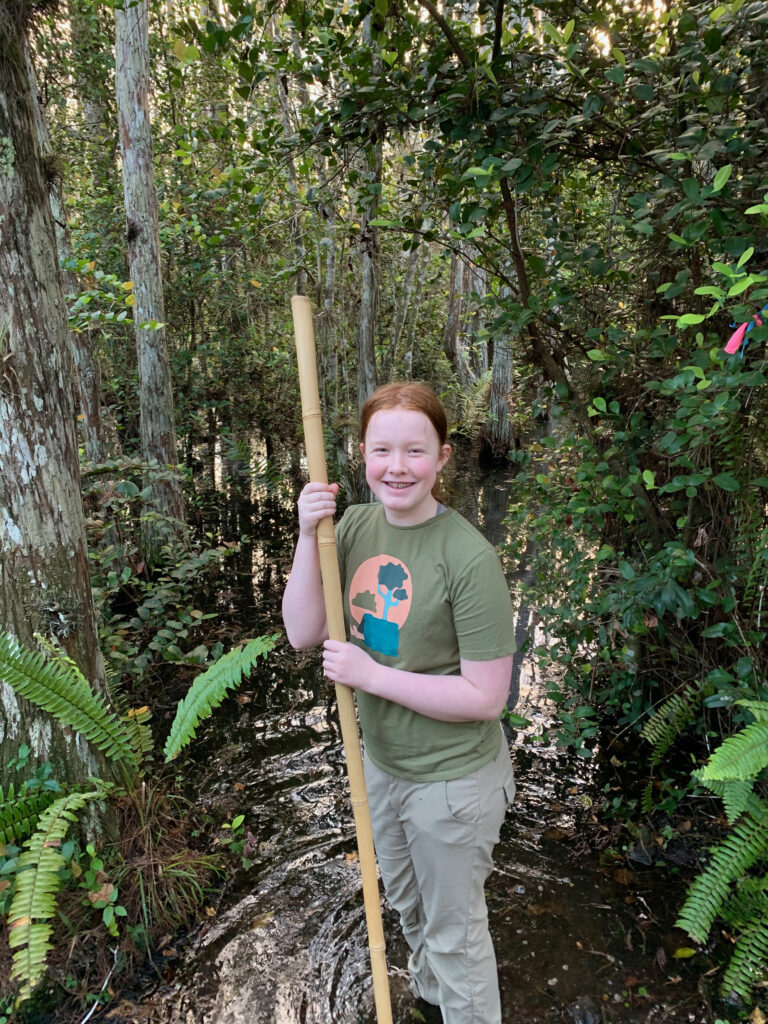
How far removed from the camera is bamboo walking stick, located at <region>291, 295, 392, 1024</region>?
1.72 metres

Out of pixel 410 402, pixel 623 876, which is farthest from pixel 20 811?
pixel 623 876

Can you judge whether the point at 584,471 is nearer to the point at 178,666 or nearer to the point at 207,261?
the point at 178,666

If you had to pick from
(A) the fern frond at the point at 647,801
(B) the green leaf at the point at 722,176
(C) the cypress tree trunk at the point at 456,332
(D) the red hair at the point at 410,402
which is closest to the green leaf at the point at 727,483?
(B) the green leaf at the point at 722,176

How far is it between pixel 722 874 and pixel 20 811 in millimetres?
2737

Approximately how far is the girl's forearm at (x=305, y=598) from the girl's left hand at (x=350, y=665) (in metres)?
0.20

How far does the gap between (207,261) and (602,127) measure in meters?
7.16

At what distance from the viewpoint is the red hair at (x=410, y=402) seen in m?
1.77

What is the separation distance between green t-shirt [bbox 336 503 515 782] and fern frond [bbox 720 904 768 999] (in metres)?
1.34

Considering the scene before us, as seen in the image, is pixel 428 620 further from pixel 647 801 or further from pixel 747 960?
pixel 647 801

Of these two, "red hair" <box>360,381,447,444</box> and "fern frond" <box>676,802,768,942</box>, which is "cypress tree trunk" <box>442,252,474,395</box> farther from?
"red hair" <box>360,381,447,444</box>

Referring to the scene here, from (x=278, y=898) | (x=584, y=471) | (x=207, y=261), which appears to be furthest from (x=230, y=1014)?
(x=207, y=261)

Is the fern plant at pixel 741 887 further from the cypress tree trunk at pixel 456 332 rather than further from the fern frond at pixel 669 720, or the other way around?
the cypress tree trunk at pixel 456 332

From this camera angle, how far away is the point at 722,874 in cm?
232

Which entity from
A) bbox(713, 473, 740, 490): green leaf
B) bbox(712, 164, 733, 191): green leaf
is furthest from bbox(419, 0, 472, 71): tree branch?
bbox(713, 473, 740, 490): green leaf
